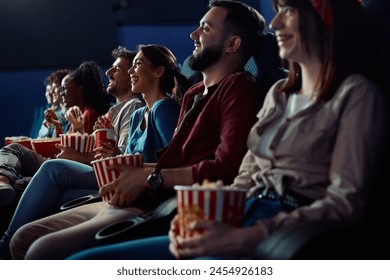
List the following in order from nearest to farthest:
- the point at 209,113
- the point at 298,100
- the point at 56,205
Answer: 1. the point at 298,100
2. the point at 209,113
3. the point at 56,205

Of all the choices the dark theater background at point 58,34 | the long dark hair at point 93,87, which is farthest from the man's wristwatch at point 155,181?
the dark theater background at point 58,34

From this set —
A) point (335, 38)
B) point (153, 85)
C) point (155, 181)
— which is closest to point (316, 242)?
point (335, 38)

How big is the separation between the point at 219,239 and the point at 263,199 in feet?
0.95

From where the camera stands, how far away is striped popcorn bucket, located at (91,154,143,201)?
6.30 feet

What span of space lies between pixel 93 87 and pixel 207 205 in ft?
9.06

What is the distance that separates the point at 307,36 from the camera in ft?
4.76

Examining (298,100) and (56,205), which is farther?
(56,205)

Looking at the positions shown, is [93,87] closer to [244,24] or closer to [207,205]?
[244,24]

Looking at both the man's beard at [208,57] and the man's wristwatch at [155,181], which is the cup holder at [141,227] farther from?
the man's beard at [208,57]

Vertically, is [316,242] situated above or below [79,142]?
above

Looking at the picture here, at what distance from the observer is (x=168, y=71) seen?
2783mm

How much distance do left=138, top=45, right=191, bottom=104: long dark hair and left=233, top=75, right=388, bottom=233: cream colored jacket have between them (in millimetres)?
1204

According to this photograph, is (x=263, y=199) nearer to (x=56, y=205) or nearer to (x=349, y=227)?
(x=349, y=227)

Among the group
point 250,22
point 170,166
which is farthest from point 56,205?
point 250,22
